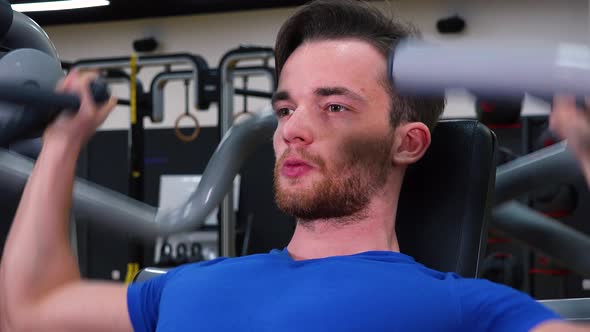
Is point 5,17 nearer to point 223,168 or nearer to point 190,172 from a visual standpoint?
point 223,168

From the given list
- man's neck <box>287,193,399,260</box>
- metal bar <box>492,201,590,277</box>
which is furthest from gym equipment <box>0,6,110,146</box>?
metal bar <box>492,201,590,277</box>

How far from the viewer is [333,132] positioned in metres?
1.23

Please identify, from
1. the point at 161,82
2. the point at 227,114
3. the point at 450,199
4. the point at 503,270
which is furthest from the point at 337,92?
the point at 503,270

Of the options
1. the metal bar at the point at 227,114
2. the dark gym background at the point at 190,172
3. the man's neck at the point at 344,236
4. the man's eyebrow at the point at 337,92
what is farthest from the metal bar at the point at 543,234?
the dark gym background at the point at 190,172

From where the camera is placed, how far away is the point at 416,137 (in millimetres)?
1346

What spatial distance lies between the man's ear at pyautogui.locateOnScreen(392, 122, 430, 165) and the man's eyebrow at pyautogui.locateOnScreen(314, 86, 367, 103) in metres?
0.11

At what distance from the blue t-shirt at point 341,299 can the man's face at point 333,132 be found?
103 mm

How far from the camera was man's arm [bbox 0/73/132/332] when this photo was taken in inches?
50.1

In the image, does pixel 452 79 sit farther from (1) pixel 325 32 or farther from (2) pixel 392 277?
(1) pixel 325 32

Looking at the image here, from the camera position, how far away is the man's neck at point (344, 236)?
129 cm

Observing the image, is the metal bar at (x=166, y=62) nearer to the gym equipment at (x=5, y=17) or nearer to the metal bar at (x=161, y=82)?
the metal bar at (x=161, y=82)

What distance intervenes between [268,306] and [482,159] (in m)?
0.50

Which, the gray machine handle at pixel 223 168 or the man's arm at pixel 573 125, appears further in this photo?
the gray machine handle at pixel 223 168

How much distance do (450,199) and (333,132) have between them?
282mm
